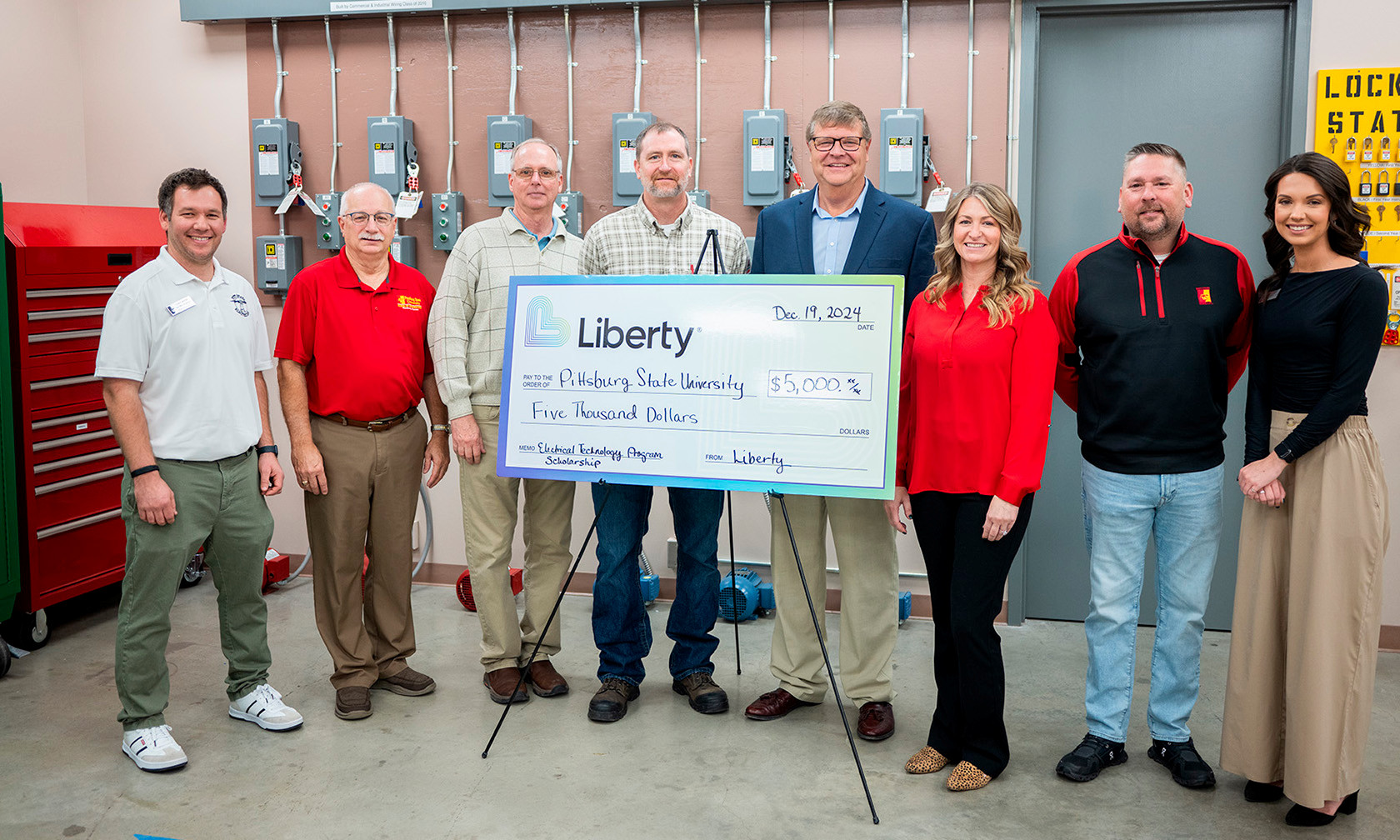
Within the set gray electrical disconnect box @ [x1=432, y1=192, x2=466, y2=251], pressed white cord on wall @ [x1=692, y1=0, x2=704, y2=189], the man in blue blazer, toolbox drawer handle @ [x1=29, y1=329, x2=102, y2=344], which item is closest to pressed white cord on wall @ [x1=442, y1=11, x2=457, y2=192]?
gray electrical disconnect box @ [x1=432, y1=192, x2=466, y2=251]

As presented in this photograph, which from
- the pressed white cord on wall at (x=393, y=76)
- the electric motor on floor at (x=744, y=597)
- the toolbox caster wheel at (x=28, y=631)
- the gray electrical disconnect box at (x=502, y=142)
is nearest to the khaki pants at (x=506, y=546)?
the electric motor on floor at (x=744, y=597)

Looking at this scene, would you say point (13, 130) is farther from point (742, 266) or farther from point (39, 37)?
point (742, 266)

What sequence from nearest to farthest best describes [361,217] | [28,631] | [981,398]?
1. [981,398]
2. [361,217]
3. [28,631]

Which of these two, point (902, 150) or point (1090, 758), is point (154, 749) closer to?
point (1090, 758)

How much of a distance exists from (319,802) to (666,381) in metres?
1.44

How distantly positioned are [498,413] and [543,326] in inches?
16.1

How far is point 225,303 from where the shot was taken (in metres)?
2.85

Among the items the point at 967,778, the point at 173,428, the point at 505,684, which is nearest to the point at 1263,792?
the point at 967,778

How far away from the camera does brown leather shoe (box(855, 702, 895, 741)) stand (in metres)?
2.92

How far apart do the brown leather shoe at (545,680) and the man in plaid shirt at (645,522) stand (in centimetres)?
16

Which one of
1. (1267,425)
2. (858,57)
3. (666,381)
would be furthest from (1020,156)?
(666,381)

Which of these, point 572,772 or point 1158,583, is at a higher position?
point 1158,583

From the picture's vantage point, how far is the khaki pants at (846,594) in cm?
294

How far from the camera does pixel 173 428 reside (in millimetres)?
2740
